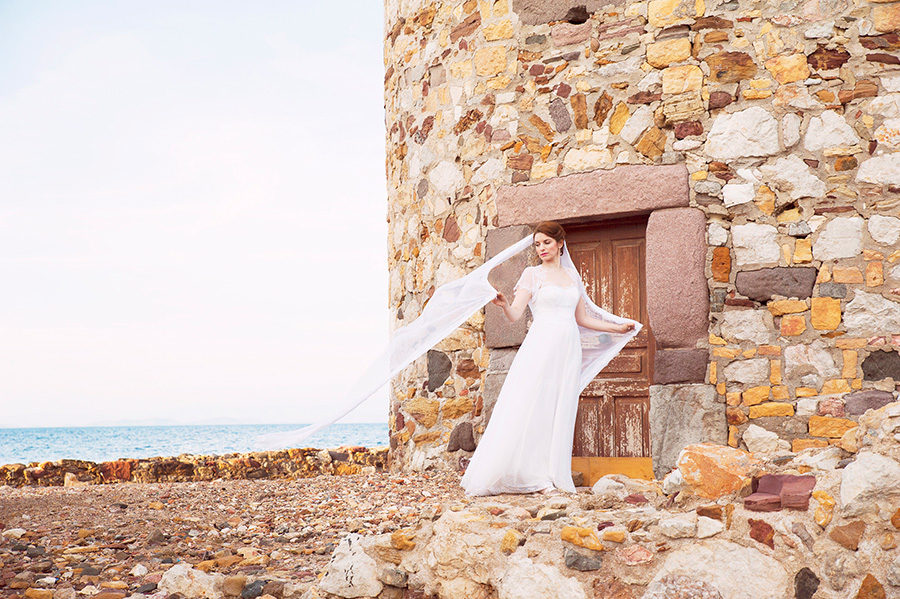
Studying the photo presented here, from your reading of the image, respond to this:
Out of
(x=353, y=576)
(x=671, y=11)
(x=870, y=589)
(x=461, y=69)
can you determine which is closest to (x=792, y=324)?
(x=671, y=11)

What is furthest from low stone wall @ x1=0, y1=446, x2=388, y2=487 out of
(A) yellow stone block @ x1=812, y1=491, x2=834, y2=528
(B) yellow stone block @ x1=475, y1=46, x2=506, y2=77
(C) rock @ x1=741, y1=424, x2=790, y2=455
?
(A) yellow stone block @ x1=812, y1=491, x2=834, y2=528

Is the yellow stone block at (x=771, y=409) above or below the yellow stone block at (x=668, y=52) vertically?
below

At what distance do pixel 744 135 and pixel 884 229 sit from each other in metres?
1.12

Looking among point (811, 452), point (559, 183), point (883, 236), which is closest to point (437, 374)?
point (559, 183)

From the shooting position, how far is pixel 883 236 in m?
5.85

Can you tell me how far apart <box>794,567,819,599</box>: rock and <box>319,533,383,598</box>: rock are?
4.99ft

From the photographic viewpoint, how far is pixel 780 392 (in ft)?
19.5

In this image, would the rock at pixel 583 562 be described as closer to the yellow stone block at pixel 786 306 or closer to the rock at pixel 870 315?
the yellow stone block at pixel 786 306

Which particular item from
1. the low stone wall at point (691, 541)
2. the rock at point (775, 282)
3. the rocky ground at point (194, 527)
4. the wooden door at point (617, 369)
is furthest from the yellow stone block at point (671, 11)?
the low stone wall at point (691, 541)

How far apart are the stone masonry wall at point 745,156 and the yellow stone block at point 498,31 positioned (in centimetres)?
2

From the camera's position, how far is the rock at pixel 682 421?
5.96 metres

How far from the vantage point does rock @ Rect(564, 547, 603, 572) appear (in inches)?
120

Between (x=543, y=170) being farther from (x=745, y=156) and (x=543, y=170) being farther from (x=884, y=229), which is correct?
(x=884, y=229)

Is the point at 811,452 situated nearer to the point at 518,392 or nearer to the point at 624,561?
the point at 624,561
